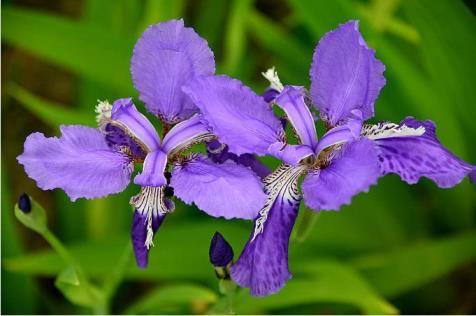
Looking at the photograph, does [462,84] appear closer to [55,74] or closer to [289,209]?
[289,209]

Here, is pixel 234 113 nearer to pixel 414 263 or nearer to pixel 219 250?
pixel 219 250

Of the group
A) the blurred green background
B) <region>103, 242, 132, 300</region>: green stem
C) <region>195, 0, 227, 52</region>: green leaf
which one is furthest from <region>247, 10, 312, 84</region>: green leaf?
<region>103, 242, 132, 300</region>: green stem

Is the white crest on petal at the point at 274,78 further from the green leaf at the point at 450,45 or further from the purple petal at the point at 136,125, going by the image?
the green leaf at the point at 450,45

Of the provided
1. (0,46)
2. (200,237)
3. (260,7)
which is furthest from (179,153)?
(260,7)

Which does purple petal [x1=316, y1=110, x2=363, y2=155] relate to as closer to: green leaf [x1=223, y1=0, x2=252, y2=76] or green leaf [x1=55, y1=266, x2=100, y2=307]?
green leaf [x1=55, y1=266, x2=100, y2=307]

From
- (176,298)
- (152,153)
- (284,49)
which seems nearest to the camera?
(152,153)

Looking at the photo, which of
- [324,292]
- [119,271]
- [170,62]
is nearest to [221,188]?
[170,62]
